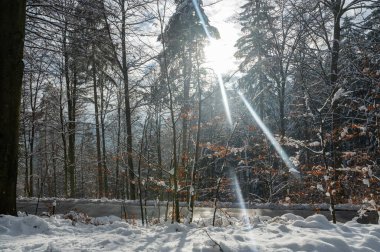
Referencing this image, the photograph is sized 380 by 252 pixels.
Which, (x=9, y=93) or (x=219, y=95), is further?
(x=219, y=95)

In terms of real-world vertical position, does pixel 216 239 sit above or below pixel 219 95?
below

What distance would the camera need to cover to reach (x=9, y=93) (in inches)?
201

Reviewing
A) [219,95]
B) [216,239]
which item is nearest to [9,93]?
[216,239]

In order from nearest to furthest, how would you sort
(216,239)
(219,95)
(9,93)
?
(216,239) < (9,93) < (219,95)

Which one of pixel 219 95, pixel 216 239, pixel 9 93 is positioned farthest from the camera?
pixel 219 95

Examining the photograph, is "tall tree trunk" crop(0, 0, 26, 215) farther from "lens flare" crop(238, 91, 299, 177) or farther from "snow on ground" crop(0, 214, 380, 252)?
"lens flare" crop(238, 91, 299, 177)

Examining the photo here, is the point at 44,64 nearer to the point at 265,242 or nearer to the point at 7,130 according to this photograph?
the point at 7,130

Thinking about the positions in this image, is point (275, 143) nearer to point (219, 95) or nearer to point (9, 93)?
point (219, 95)

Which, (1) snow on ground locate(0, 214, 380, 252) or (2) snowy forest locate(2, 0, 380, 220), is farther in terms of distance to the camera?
(2) snowy forest locate(2, 0, 380, 220)

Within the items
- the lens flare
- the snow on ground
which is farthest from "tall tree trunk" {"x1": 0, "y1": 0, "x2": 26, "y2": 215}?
the lens flare

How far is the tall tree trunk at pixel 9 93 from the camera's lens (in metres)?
5.05

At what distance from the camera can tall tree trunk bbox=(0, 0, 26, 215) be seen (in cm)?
505

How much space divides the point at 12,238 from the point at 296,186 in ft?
41.7

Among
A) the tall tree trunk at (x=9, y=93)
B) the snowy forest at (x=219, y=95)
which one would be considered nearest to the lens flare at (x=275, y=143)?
the snowy forest at (x=219, y=95)
